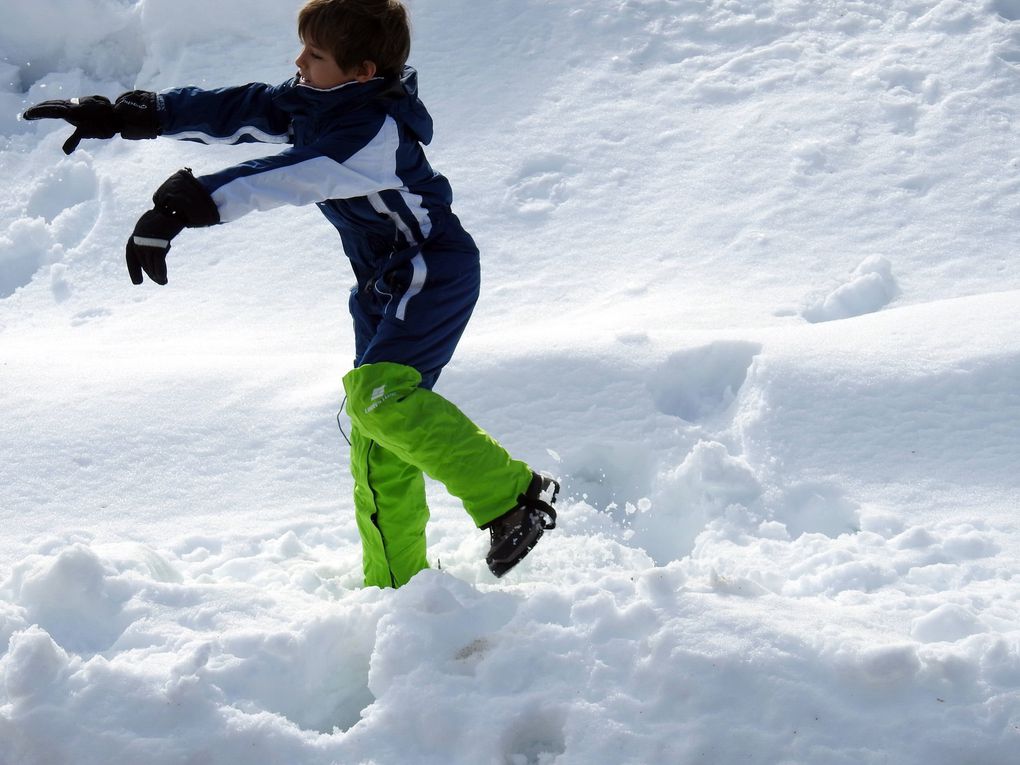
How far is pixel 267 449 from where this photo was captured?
3.12 m

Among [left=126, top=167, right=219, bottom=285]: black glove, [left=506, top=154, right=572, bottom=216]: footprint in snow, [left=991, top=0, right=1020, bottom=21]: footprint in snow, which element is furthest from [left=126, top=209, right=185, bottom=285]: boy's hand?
[left=991, top=0, right=1020, bottom=21]: footprint in snow

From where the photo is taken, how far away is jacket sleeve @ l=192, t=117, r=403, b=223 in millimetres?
2033

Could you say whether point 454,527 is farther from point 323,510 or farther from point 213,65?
point 213,65

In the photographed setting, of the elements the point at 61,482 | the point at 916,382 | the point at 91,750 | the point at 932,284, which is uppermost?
the point at 91,750

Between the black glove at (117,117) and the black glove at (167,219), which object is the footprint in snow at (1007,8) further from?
the black glove at (167,219)

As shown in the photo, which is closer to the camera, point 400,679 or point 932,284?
point 400,679

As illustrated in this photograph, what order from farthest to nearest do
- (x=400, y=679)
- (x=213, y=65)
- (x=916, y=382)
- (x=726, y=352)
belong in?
(x=213, y=65) → (x=726, y=352) → (x=916, y=382) → (x=400, y=679)

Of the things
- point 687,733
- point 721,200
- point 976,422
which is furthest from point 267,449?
point 721,200

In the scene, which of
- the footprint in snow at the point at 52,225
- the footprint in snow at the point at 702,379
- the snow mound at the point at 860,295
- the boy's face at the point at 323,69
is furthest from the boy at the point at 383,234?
the footprint in snow at the point at 52,225

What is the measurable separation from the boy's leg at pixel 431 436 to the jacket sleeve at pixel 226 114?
0.59 metres

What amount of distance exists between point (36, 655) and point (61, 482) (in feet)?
3.71

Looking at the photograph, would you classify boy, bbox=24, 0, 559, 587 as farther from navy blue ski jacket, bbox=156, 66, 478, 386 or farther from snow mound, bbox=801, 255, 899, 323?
snow mound, bbox=801, 255, 899, 323

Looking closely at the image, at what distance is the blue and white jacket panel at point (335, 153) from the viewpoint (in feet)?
6.79

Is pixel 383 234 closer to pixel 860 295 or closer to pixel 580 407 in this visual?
pixel 580 407
